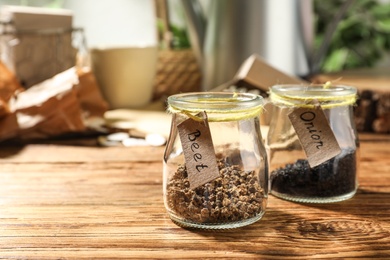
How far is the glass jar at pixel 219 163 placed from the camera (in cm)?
63

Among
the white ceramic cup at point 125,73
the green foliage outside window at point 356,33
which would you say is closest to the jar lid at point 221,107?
the white ceramic cup at point 125,73

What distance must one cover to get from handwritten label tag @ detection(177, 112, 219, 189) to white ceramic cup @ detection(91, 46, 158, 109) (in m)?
0.81

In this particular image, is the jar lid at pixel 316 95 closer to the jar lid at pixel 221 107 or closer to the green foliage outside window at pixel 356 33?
the jar lid at pixel 221 107

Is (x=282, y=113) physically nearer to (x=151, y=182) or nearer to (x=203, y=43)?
(x=151, y=182)

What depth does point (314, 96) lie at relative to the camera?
0.72 metres

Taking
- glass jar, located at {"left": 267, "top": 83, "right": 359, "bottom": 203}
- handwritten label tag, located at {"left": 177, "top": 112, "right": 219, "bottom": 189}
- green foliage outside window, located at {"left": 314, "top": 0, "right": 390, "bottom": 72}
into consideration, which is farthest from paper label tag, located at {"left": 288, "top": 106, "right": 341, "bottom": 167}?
green foliage outside window, located at {"left": 314, "top": 0, "right": 390, "bottom": 72}

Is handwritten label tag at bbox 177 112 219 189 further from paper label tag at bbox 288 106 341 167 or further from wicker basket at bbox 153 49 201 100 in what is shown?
wicker basket at bbox 153 49 201 100

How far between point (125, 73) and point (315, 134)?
0.82 metres

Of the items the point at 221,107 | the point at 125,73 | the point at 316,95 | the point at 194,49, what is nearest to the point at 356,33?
the point at 194,49

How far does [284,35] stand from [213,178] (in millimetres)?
807

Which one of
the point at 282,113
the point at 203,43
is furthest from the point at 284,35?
the point at 282,113

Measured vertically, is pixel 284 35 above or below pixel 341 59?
above

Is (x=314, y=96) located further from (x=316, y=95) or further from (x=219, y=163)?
(x=219, y=163)

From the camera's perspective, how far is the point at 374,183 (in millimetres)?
824
